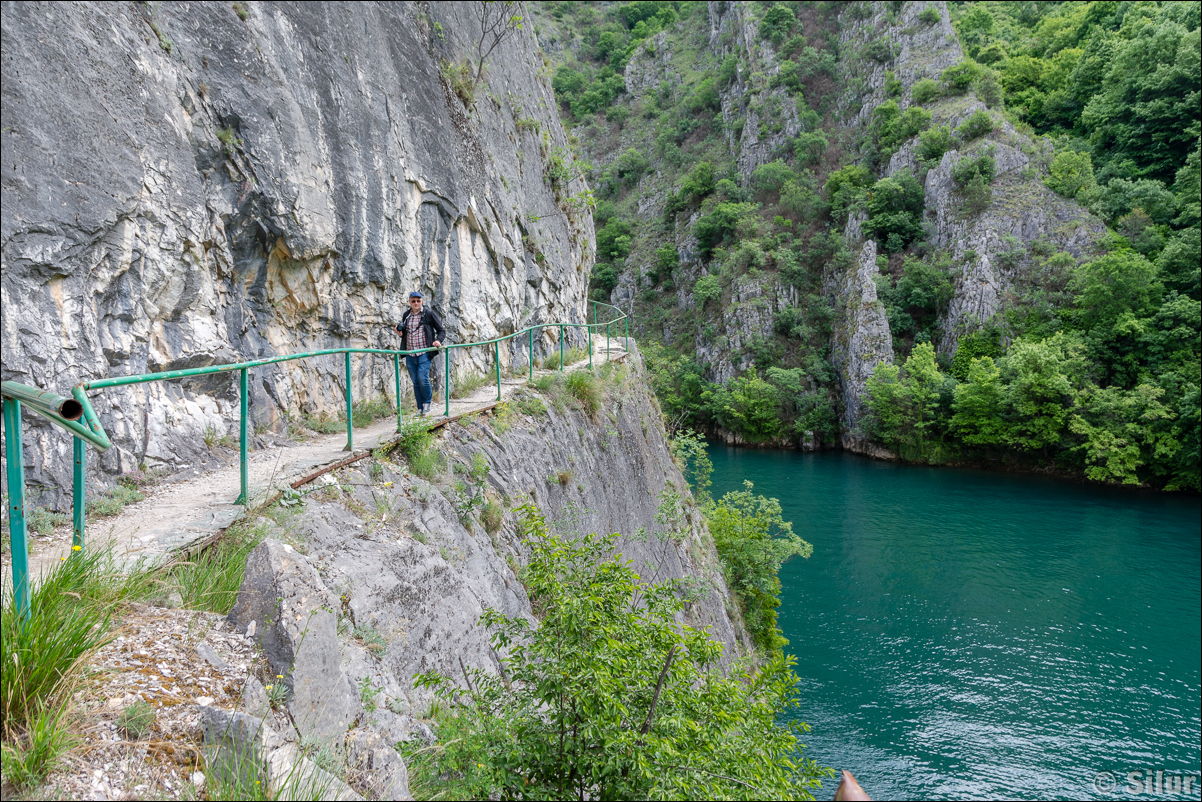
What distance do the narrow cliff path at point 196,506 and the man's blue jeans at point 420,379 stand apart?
64cm

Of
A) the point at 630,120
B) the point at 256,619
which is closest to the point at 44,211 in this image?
the point at 256,619

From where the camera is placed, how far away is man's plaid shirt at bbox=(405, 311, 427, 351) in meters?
7.28

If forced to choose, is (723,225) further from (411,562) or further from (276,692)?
(276,692)

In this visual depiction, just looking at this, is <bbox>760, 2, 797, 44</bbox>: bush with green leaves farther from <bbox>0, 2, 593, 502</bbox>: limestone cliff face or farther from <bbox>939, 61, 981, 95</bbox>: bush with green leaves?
<bbox>0, 2, 593, 502</bbox>: limestone cliff face

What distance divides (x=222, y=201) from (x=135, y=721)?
17.3 ft

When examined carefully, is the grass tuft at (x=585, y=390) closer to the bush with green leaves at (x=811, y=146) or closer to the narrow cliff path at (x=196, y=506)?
the narrow cliff path at (x=196, y=506)

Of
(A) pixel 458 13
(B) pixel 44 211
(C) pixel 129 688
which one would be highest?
(A) pixel 458 13

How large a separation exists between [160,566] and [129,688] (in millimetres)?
939

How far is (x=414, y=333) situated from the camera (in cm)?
731

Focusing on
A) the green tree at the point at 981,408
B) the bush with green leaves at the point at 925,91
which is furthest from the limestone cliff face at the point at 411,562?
the bush with green leaves at the point at 925,91

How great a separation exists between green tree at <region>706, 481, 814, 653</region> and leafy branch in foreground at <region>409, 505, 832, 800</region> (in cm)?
1265

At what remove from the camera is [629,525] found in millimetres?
11180

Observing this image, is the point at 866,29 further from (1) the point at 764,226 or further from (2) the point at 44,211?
(2) the point at 44,211

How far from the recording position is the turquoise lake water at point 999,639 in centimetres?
1190
